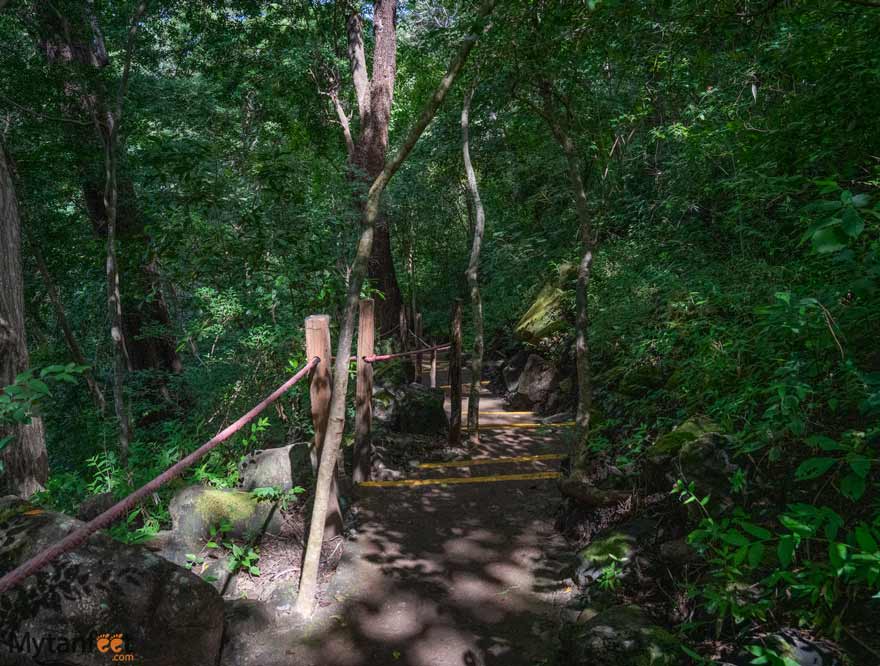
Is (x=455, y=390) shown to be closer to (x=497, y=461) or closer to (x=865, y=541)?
(x=497, y=461)

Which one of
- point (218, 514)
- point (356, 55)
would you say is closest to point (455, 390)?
point (218, 514)

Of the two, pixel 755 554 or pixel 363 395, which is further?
pixel 363 395

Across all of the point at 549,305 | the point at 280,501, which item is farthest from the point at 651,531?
the point at 549,305

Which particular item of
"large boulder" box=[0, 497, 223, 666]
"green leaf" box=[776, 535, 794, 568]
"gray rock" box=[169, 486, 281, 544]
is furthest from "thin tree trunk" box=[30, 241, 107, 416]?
"green leaf" box=[776, 535, 794, 568]

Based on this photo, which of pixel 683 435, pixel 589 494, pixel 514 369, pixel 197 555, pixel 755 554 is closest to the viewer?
pixel 755 554

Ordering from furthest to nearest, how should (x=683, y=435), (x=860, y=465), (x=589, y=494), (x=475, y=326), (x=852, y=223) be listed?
(x=475, y=326) < (x=589, y=494) < (x=683, y=435) < (x=860, y=465) < (x=852, y=223)

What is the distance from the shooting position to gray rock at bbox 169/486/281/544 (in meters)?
3.60

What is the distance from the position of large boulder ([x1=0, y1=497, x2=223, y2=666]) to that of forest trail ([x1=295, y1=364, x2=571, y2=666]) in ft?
1.99

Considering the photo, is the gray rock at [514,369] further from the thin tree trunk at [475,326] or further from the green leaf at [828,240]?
the green leaf at [828,240]

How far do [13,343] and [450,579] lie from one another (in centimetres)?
337

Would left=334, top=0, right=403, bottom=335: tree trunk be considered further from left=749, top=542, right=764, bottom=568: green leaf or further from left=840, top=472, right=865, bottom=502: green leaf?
left=840, top=472, right=865, bottom=502: green leaf

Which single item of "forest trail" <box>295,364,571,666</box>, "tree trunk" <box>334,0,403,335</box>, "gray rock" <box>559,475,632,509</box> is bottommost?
"forest trail" <box>295,364,571,666</box>

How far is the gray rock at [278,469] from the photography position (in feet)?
13.5

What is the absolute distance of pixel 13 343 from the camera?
3615 millimetres
